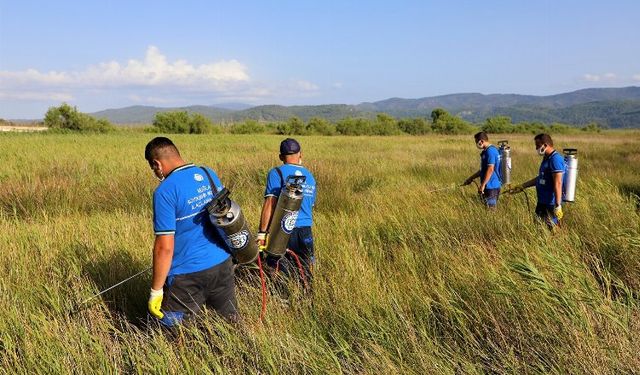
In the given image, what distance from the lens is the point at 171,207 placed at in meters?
2.54

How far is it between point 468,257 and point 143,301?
2790 mm

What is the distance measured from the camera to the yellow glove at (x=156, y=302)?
2590 millimetres

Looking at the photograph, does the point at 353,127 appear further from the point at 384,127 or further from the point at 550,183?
the point at 550,183

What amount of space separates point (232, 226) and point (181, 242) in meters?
0.36

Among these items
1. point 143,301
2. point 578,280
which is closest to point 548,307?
point 578,280

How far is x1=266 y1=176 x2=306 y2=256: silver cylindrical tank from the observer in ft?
10.8

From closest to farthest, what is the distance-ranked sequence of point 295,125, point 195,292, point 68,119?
point 195,292, point 68,119, point 295,125

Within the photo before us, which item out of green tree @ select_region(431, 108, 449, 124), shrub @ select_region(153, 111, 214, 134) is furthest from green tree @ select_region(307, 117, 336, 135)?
green tree @ select_region(431, 108, 449, 124)

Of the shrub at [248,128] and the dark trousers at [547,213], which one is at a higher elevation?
the shrub at [248,128]

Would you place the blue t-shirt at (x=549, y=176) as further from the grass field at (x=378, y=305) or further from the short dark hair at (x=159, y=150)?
the short dark hair at (x=159, y=150)

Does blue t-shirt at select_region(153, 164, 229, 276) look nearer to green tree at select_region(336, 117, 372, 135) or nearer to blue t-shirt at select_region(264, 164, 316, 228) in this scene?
blue t-shirt at select_region(264, 164, 316, 228)

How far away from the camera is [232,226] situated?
104 inches

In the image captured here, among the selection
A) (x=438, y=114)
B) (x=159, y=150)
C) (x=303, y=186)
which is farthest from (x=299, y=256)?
(x=438, y=114)

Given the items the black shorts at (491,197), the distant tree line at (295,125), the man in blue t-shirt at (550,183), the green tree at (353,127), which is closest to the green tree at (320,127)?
the distant tree line at (295,125)
